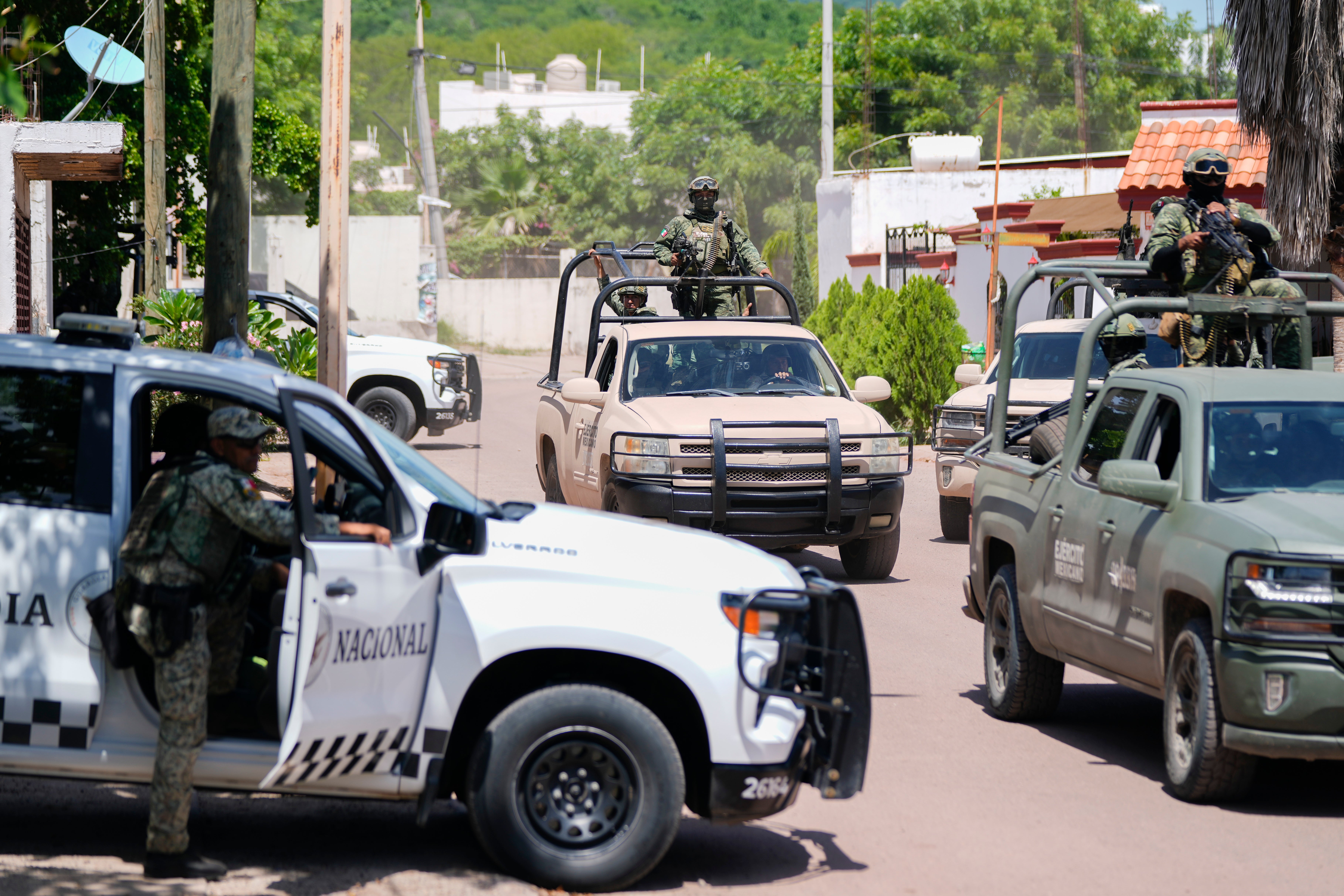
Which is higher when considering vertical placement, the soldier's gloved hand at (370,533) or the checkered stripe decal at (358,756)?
the soldier's gloved hand at (370,533)

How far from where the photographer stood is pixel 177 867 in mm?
4918

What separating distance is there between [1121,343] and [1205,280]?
889 millimetres

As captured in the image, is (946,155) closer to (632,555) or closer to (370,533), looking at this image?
(632,555)

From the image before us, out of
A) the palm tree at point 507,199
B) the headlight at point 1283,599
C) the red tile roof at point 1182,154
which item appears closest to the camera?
the headlight at point 1283,599

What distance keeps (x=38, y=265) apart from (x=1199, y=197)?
603 inches

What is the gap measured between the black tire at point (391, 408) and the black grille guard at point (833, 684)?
48.1ft

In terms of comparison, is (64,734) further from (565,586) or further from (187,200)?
(187,200)

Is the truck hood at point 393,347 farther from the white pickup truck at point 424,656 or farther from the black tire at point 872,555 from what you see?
the white pickup truck at point 424,656

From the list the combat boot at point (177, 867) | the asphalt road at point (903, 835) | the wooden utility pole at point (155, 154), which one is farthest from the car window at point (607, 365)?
the wooden utility pole at point (155, 154)

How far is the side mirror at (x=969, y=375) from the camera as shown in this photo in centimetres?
1338

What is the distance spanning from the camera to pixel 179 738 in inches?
188

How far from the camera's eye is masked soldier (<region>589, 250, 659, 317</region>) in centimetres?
1555

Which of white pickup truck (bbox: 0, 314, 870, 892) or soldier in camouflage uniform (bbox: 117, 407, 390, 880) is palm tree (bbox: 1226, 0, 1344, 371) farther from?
soldier in camouflage uniform (bbox: 117, 407, 390, 880)

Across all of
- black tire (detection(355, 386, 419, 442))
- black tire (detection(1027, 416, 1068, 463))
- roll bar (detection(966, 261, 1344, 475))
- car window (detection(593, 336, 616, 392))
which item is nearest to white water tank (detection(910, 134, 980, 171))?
black tire (detection(355, 386, 419, 442))
